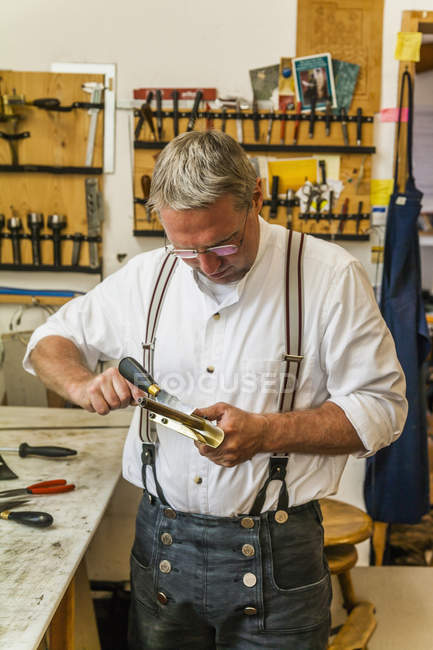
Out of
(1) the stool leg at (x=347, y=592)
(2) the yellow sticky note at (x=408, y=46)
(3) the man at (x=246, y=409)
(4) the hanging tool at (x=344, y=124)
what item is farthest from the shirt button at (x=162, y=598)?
(2) the yellow sticky note at (x=408, y=46)

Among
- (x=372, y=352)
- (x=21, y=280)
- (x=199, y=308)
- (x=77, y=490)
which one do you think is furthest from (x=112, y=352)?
(x=21, y=280)

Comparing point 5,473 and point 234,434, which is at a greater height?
point 234,434

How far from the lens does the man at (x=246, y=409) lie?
133 centimetres

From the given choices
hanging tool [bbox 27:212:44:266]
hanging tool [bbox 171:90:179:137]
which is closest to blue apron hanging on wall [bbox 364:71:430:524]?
hanging tool [bbox 171:90:179:137]

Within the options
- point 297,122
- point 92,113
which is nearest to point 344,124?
point 297,122

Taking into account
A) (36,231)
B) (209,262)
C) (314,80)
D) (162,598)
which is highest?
(314,80)

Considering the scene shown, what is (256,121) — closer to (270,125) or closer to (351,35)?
(270,125)

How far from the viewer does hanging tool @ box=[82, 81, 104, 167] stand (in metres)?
3.00

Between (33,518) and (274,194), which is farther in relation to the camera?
(274,194)

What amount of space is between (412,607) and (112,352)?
1772 millimetres

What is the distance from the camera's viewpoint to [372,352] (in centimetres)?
139

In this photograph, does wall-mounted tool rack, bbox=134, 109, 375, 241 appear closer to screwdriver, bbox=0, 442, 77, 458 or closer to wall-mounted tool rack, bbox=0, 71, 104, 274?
wall-mounted tool rack, bbox=0, 71, 104, 274

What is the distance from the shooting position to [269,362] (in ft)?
4.77

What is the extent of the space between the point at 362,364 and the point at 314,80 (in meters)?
2.04
